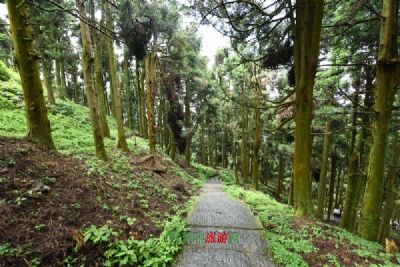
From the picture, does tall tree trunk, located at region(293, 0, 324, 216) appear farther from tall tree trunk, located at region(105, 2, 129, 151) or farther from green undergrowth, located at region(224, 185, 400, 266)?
tall tree trunk, located at region(105, 2, 129, 151)

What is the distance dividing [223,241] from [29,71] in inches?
211

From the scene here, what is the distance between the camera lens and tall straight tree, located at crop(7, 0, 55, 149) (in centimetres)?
532

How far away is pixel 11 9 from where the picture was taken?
5.25 meters

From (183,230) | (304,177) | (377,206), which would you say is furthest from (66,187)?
(377,206)

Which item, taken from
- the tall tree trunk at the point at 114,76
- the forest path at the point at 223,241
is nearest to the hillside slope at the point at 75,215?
the forest path at the point at 223,241

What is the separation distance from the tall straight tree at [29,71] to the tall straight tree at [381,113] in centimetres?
735

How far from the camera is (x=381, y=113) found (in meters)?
5.33

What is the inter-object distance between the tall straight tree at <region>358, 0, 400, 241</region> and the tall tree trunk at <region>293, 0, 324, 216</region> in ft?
4.00

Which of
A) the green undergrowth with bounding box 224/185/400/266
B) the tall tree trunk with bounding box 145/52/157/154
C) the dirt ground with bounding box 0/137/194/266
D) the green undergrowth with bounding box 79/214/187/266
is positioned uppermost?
the tall tree trunk with bounding box 145/52/157/154

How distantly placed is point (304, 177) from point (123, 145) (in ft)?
25.3

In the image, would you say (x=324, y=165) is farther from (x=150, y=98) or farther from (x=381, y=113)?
(x=150, y=98)

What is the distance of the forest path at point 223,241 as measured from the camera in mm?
3783

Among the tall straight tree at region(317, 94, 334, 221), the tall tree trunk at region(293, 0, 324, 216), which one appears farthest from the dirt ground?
the tall straight tree at region(317, 94, 334, 221)

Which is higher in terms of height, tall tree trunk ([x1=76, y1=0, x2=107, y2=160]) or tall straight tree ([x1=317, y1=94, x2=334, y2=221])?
tall tree trunk ([x1=76, y1=0, x2=107, y2=160])
